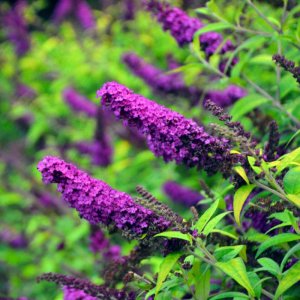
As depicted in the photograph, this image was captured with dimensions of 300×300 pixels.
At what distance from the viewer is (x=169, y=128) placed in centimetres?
234

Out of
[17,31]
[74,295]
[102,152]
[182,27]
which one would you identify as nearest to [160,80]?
[102,152]

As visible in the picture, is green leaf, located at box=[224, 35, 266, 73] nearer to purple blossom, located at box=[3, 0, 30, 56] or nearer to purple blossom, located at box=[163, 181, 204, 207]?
purple blossom, located at box=[163, 181, 204, 207]

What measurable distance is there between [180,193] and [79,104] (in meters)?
2.87

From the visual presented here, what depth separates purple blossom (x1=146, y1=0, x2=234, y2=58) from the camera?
11.9ft

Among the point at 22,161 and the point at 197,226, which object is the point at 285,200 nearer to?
the point at 197,226

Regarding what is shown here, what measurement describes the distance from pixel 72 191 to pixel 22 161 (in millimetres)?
7052

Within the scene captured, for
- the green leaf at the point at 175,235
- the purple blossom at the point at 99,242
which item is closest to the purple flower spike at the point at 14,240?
the purple blossom at the point at 99,242

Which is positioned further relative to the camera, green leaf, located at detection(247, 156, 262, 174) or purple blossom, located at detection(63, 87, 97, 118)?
purple blossom, located at detection(63, 87, 97, 118)

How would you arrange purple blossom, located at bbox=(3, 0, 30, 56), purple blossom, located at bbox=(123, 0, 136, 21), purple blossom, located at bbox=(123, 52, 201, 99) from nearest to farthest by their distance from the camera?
purple blossom, located at bbox=(123, 52, 201, 99)
purple blossom, located at bbox=(123, 0, 136, 21)
purple blossom, located at bbox=(3, 0, 30, 56)

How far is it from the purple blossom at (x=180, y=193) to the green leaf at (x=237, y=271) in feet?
8.54

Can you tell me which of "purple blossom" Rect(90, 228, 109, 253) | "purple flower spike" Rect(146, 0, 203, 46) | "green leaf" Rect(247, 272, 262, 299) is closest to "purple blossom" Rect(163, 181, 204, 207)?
"purple blossom" Rect(90, 228, 109, 253)

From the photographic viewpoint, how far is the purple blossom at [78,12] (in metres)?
10.1

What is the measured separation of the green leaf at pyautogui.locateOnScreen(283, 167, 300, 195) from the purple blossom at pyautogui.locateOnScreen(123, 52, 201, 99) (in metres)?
2.82

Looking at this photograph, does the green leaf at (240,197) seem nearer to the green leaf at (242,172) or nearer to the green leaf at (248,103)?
the green leaf at (242,172)
